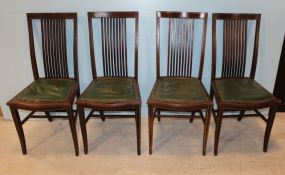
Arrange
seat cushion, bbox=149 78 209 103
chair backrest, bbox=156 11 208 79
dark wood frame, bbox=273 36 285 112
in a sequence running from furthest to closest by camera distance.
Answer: dark wood frame, bbox=273 36 285 112
chair backrest, bbox=156 11 208 79
seat cushion, bbox=149 78 209 103

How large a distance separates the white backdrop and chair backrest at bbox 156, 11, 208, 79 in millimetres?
112

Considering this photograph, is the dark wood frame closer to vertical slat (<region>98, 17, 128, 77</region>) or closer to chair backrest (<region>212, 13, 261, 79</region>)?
chair backrest (<region>212, 13, 261, 79</region>)

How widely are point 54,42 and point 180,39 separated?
109cm

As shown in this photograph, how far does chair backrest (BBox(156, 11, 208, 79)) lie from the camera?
2.20m

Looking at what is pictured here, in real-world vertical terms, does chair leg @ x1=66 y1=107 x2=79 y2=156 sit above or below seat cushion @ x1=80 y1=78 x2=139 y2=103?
below

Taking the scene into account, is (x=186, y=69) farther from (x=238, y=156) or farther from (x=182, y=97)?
(x=238, y=156)

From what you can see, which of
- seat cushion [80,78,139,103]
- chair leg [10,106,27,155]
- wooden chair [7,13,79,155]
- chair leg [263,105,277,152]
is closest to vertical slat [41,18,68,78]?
wooden chair [7,13,79,155]

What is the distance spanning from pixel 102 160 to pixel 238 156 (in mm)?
1126

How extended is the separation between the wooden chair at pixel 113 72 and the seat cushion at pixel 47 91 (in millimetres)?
176

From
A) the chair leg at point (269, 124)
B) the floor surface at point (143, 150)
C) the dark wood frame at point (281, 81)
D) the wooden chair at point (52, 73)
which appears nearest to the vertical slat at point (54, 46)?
the wooden chair at point (52, 73)

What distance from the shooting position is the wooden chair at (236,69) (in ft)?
6.66

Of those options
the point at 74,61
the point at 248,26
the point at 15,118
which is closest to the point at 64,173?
the point at 15,118

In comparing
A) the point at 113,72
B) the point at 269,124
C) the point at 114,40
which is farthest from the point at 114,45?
the point at 269,124

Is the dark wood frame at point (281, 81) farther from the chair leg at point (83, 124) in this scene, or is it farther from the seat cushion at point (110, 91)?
the chair leg at point (83, 124)
